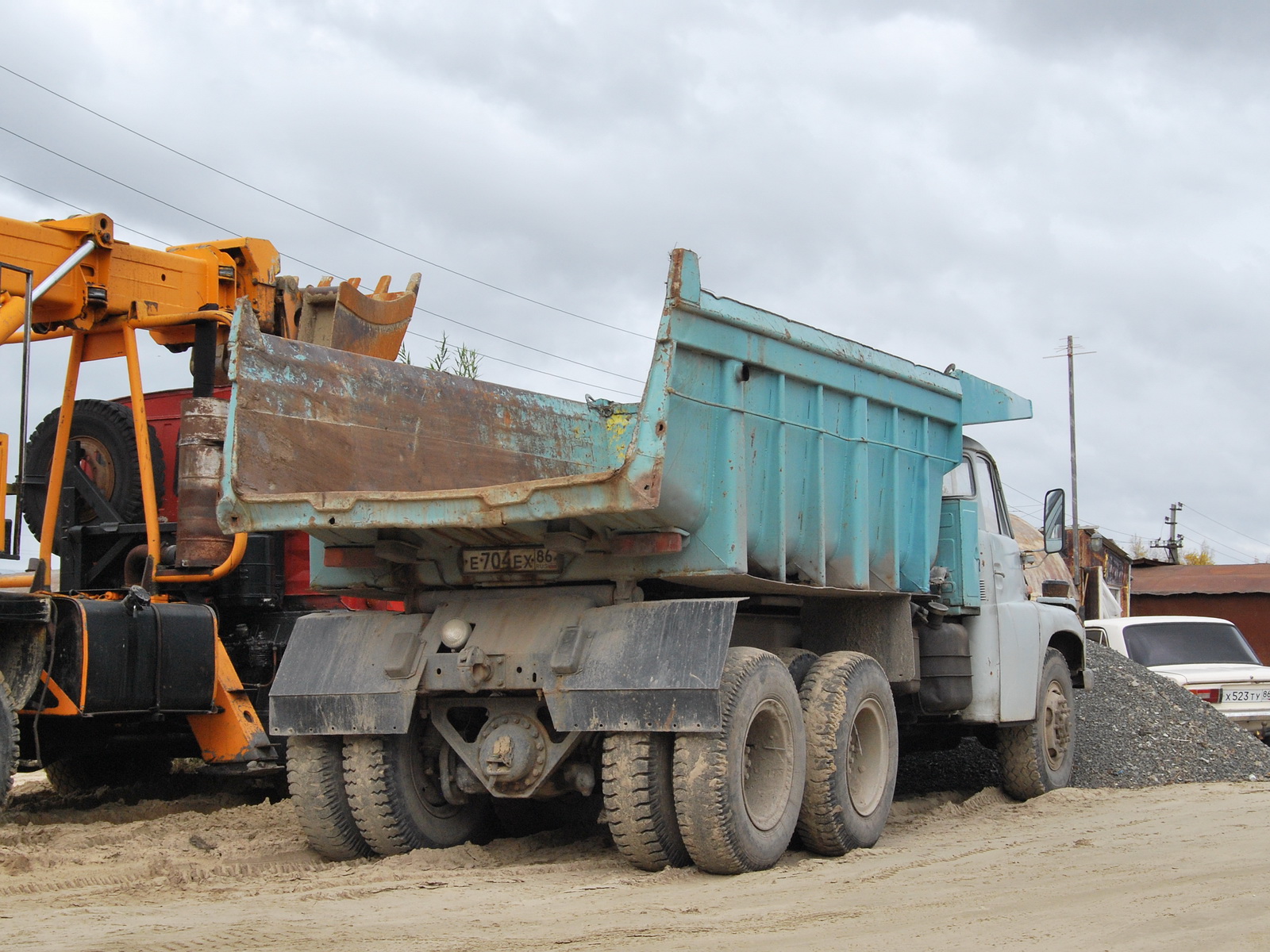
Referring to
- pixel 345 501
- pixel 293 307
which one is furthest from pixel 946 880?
pixel 293 307

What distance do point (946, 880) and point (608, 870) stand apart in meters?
1.47

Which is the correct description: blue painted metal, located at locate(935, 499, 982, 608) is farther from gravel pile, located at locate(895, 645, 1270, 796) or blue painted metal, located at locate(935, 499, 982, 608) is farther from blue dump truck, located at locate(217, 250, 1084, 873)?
gravel pile, located at locate(895, 645, 1270, 796)

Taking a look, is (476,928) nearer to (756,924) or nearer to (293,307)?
(756,924)

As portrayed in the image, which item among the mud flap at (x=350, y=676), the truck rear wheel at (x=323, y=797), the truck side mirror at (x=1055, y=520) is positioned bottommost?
the truck rear wheel at (x=323, y=797)

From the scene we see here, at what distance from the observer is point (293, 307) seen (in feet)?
32.5

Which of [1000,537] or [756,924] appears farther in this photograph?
[1000,537]

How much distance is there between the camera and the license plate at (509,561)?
21.2 ft

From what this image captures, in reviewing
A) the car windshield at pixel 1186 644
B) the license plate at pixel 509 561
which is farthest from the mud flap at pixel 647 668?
the car windshield at pixel 1186 644

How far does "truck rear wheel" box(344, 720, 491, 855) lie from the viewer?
6672 millimetres

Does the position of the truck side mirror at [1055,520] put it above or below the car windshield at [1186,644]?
above

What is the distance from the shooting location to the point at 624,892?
18.4ft

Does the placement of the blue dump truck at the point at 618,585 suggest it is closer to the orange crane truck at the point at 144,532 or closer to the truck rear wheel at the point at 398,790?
the truck rear wheel at the point at 398,790

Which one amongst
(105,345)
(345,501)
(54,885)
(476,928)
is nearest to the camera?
(476,928)

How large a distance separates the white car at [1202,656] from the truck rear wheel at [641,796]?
7.42 m
